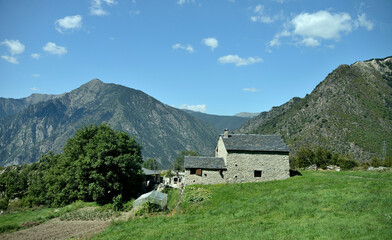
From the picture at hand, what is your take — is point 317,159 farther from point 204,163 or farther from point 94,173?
point 94,173

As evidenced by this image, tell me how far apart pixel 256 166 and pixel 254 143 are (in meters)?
3.82

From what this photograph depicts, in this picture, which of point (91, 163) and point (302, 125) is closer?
point (91, 163)

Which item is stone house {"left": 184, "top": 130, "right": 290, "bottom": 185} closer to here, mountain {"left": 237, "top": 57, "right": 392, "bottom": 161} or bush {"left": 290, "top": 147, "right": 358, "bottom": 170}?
bush {"left": 290, "top": 147, "right": 358, "bottom": 170}

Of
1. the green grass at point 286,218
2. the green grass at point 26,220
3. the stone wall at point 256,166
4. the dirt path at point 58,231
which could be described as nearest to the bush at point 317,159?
the stone wall at point 256,166

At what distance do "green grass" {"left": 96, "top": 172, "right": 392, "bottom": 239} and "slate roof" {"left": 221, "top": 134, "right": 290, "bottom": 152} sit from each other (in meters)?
11.1

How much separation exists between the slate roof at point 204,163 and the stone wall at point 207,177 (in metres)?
0.77

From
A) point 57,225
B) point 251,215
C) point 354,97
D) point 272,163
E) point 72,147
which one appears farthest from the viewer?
point 354,97

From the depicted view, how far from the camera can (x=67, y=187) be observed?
136 ft

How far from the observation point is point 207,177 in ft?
124

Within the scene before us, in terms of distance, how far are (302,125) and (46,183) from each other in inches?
4975

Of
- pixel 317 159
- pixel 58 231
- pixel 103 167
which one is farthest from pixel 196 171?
pixel 317 159

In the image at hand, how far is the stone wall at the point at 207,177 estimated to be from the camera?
37625mm

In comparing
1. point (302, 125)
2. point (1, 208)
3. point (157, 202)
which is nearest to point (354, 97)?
point (302, 125)

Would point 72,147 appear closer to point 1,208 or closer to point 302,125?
point 1,208
